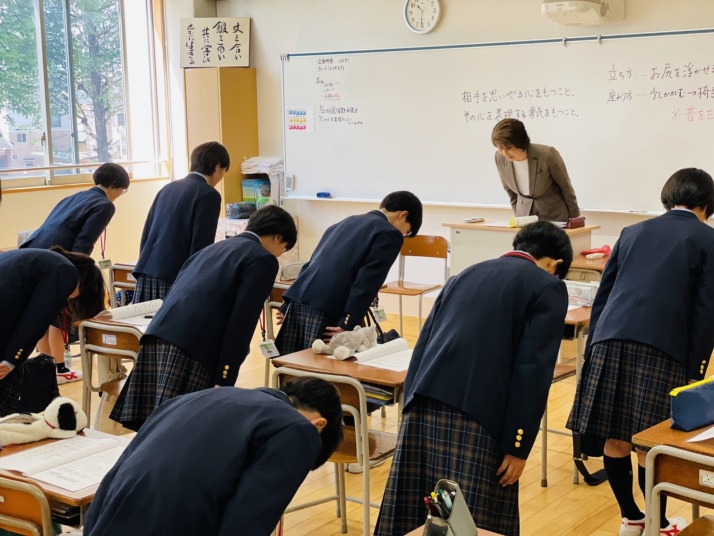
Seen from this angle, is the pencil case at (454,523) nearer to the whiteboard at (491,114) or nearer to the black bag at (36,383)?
the black bag at (36,383)

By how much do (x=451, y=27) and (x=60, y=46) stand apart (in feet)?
11.1

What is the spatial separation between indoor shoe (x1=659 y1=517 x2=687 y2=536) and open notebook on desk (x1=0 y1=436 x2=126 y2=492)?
73.0 inches

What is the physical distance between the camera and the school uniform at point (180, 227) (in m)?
4.79

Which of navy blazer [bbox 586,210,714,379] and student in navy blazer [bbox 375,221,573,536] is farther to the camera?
navy blazer [bbox 586,210,714,379]

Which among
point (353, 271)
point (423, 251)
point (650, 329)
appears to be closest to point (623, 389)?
point (650, 329)

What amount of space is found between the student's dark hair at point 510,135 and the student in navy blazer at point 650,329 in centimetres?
218

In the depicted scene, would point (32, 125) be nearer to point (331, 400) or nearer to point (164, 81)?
point (164, 81)

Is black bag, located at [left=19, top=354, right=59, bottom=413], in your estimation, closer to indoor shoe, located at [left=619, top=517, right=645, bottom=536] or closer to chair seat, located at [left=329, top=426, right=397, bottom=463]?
chair seat, located at [left=329, top=426, right=397, bottom=463]

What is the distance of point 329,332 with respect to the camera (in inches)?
152

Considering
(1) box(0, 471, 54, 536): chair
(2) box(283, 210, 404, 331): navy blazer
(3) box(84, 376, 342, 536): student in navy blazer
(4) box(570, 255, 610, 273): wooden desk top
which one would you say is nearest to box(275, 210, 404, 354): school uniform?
(2) box(283, 210, 404, 331): navy blazer

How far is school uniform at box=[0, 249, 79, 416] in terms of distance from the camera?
3.44m

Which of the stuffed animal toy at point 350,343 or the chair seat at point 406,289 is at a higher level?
the stuffed animal toy at point 350,343

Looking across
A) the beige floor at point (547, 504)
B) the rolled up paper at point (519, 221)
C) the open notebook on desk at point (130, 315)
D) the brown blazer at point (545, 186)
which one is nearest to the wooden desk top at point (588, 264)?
the rolled up paper at point (519, 221)

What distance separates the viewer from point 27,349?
346 cm
